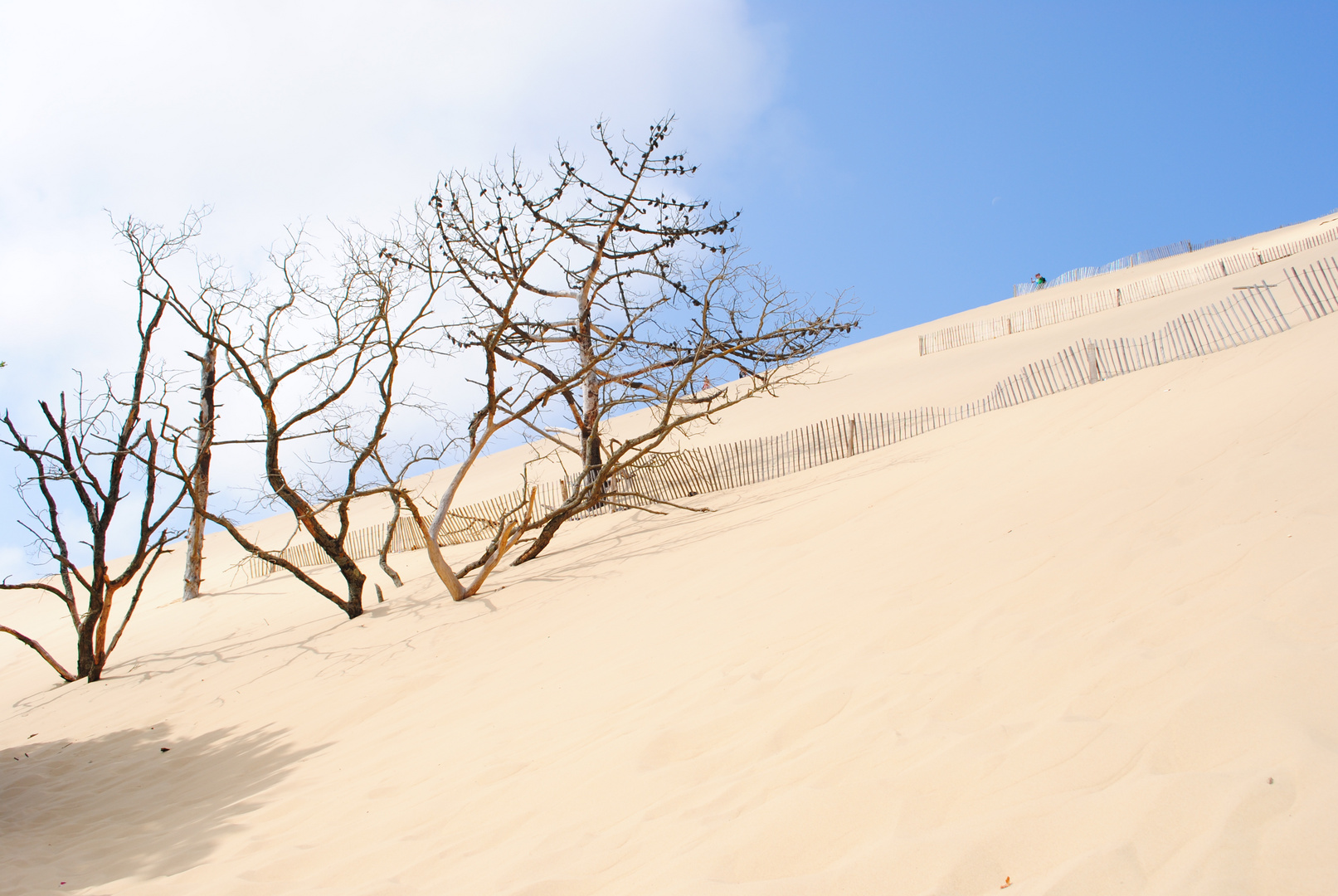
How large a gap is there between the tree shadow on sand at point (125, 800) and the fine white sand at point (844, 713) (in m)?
0.04

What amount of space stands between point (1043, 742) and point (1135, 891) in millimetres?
746

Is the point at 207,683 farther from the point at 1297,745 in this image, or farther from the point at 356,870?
the point at 1297,745

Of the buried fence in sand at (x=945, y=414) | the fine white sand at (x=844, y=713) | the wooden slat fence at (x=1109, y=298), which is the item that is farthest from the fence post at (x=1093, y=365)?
the wooden slat fence at (x=1109, y=298)

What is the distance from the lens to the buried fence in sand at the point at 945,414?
1086 cm

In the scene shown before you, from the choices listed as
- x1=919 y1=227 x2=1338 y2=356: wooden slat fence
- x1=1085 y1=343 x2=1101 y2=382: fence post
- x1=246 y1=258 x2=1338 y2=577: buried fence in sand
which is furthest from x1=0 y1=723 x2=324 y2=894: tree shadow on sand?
x1=919 y1=227 x2=1338 y2=356: wooden slat fence

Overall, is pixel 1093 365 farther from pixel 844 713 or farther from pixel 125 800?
pixel 125 800

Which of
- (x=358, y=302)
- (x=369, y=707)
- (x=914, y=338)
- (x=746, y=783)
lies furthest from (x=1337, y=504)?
(x=914, y=338)

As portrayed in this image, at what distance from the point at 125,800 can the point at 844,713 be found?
5092 millimetres

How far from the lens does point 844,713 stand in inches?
120

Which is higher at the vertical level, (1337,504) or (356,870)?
(1337,504)

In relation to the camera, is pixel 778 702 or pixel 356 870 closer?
pixel 356 870

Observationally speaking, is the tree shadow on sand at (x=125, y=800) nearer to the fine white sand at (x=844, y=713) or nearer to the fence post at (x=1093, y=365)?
the fine white sand at (x=844, y=713)

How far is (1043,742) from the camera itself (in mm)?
2342

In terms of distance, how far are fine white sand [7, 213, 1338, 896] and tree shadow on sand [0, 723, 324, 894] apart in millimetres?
37
